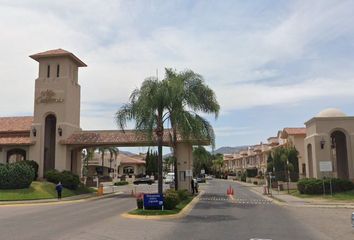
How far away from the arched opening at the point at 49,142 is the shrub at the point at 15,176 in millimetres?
10592

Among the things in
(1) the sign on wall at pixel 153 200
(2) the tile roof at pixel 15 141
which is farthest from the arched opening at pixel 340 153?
(2) the tile roof at pixel 15 141

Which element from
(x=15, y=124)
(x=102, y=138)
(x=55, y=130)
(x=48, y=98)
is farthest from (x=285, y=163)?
(x=15, y=124)

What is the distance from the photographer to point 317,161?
39406 mm

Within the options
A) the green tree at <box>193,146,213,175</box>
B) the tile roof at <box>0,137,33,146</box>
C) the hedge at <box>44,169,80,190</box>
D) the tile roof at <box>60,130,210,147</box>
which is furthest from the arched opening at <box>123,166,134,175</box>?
the hedge at <box>44,169,80,190</box>

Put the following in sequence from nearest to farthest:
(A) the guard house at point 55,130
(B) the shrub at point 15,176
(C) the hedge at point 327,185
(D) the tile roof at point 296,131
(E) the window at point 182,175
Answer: (B) the shrub at point 15,176, (C) the hedge at point 327,185, (E) the window at point 182,175, (A) the guard house at point 55,130, (D) the tile roof at point 296,131

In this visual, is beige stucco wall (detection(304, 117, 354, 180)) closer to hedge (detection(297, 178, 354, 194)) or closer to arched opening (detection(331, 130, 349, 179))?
hedge (detection(297, 178, 354, 194))

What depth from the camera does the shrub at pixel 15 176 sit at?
113 feet

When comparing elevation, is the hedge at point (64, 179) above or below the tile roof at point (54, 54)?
below

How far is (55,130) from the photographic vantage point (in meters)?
45.9

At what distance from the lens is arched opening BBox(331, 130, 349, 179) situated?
1715 inches

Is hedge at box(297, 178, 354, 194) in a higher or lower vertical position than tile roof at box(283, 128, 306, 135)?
lower

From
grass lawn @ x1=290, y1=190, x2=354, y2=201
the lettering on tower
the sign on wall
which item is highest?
the lettering on tower

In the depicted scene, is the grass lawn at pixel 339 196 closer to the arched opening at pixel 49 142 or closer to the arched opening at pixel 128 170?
the arched opening at pixel 49 142

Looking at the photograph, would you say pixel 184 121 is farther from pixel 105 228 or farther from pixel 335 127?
pixel 335 127
